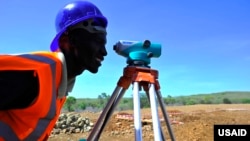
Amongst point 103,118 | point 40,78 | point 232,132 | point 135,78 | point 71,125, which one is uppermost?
point 135,78

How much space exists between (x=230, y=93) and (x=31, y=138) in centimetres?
4519

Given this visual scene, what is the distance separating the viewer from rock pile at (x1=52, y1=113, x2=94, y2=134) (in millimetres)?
7570

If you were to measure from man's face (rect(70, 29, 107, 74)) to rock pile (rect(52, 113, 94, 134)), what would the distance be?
6251 mm

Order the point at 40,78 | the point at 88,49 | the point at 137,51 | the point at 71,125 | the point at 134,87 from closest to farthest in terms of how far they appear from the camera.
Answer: the point at 40,78 < the point at 88,49 < the point at 134,87 < the point at 137,51 < the point at 71,125

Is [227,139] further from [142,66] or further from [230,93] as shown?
[230,93]

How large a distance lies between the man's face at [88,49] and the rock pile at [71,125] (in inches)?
246

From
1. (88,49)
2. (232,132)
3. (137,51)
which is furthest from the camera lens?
(232,132)

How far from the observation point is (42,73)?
1063 millimetres

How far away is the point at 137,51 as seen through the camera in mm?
2393

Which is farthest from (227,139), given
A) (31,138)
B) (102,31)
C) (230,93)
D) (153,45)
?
(230,93)

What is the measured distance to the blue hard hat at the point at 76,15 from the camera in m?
1.38

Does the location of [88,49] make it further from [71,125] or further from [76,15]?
[71,125]

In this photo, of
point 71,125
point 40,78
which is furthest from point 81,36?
point 71,125

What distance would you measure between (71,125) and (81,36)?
268 inches
